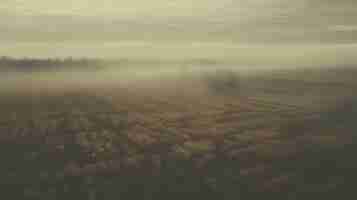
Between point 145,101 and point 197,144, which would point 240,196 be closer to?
point 197,144

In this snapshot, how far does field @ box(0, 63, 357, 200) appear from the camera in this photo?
7.75 metres

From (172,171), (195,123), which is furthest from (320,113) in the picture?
(172,171)

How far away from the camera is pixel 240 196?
7.37 m

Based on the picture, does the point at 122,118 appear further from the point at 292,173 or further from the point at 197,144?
the point at 292,173

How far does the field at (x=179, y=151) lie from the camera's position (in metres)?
7.75

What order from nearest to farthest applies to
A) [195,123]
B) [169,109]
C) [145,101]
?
[195,123] < [169,109] < [145,101]

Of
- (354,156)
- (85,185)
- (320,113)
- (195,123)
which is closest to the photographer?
(85,185)

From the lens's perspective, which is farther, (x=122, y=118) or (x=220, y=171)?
(x=122, y=118)

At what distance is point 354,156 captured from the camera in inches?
378

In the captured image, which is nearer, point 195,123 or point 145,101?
point 195,123

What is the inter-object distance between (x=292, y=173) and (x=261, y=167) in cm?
92

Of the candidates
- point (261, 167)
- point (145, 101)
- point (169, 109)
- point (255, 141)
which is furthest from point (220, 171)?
point (145, 101)

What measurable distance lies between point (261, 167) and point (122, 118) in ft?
27.1

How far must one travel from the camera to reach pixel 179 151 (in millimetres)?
10148
